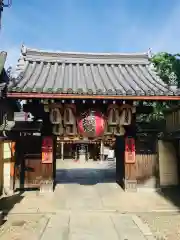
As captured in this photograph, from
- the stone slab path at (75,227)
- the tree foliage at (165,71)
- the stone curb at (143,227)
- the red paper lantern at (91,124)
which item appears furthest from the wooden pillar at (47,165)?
the tree foliage at (165,71)

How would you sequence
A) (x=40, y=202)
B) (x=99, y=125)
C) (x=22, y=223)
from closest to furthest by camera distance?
(x=22, y=223) < (x=40, y=202) < (x=99, y=125)

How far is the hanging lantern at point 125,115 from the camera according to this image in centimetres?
1159

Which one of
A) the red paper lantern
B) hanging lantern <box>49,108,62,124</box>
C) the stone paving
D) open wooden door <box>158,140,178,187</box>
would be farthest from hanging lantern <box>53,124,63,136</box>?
open wooden door <box>158,140,178,187</box>

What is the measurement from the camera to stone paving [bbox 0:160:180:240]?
6586 millimetres

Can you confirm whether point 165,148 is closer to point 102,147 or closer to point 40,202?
point 40,202

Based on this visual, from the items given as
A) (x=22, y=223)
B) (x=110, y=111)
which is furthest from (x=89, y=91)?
(x=22, y=223)

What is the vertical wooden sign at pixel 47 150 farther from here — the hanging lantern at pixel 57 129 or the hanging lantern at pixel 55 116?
the hanging lantern at pixel 55 116

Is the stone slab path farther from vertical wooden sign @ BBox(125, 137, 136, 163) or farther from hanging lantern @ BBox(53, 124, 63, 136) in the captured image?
hanging lantern @ BBox(53, 124, 63, 136)

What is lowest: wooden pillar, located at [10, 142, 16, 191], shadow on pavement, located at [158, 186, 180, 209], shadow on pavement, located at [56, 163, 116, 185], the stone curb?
shadow on pavement, located at [56, 163, 116, 185]

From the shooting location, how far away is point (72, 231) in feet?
22.1

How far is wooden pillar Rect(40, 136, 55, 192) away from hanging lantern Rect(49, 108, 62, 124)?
3.26ft

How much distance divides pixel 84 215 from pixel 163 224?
2441mm

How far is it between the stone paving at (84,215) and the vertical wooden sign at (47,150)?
1.49 meters

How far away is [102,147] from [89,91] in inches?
1019
